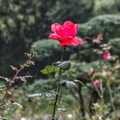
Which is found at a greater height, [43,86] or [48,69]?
[43,86]

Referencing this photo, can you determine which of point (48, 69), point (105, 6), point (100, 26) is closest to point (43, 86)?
point (100, 26)

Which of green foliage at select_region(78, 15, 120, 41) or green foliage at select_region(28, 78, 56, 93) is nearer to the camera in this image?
green foliage at select_region(28, 78, 56, 93)

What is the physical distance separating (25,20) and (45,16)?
1.89ft

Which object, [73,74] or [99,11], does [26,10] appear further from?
[73,74]

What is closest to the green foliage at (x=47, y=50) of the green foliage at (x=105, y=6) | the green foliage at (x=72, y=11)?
the green foliage at (x=105, y=6)

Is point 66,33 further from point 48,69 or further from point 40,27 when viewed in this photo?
point 40,27

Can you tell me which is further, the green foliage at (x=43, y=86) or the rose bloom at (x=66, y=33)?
the green foliage at (x=43, y=86)

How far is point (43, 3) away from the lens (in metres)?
5.87

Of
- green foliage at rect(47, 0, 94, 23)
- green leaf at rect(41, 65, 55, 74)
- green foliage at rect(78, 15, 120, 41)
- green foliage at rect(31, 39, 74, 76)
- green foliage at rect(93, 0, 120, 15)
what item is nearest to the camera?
green leaf at rect(41, 65, 55, 74)

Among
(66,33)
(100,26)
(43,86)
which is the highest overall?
(100,26)

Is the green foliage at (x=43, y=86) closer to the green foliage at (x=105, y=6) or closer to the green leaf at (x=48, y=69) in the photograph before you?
the green leaf at (x=48, y=69)

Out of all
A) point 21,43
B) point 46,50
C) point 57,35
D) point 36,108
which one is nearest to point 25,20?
point 21,43

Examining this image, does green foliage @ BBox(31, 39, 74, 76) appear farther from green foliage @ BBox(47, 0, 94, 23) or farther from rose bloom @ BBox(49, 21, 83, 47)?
green foliage @ BBox(47, 0, 94, 23)

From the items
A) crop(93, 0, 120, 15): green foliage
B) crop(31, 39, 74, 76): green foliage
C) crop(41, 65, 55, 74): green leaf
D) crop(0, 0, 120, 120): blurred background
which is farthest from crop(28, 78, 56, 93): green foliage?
crop(93, 0, 120, 15): green foliage
